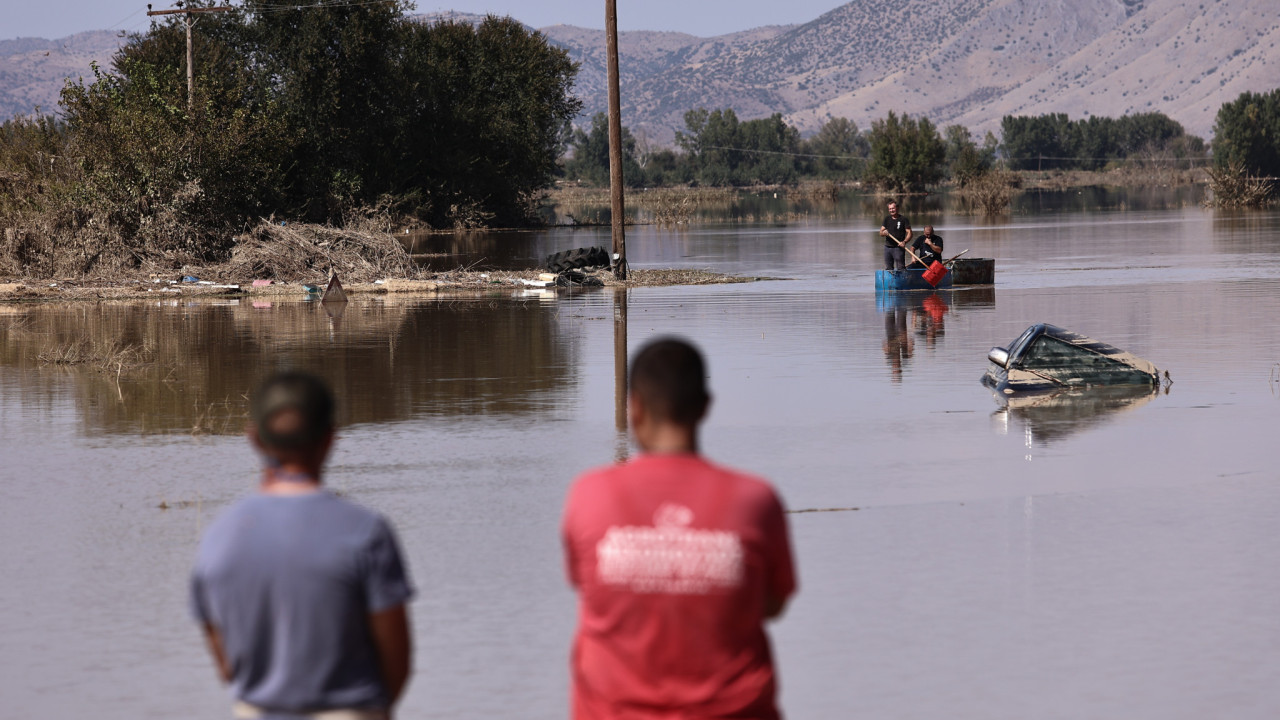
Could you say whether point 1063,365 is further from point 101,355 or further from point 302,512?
point 302,512

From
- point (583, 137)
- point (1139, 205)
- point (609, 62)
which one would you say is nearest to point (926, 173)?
point (1139, 205)

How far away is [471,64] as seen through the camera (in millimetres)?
68500

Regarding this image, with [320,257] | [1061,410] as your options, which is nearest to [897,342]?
[1061,410]

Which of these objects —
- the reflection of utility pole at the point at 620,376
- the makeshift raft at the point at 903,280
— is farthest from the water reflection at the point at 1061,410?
the makeshift raft at the point at 903,280

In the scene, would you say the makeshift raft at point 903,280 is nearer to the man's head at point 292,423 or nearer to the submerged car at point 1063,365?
the submerged car at point 1063,365

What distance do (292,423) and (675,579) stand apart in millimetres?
945

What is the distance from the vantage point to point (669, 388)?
11.8ft

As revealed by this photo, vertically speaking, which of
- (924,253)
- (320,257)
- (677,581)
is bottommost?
(677,581)

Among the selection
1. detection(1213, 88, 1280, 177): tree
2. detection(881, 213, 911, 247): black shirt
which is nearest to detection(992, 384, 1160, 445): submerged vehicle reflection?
detection(881, 213, 911, 247): black shirt

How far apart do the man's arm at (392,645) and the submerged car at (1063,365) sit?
11.5 meters

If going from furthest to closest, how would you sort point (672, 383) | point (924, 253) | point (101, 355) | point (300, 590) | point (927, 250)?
point (927, 250)
point (924, 253)
point (101, 355)
point (672, 383)
point (300, 590)

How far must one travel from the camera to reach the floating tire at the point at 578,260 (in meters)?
31.8

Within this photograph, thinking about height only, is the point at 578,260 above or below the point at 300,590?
above

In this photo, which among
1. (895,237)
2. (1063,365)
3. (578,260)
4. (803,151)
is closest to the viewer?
(1063,365)
